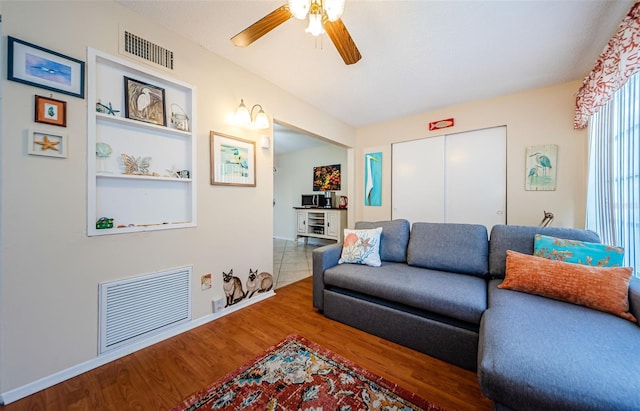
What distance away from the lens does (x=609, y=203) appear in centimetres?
180

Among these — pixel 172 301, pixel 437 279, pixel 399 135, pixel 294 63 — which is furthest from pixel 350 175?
pixel 172 301

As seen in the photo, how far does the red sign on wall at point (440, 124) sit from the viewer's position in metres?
3.07

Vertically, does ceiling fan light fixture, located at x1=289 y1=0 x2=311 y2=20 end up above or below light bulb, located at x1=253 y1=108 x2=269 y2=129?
above

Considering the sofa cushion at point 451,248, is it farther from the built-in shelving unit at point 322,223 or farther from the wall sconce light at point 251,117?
the built-in shelving unit at point 322,223

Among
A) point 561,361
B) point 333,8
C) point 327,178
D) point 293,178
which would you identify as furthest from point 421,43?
point 293,178

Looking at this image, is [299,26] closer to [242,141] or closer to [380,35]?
[380,35]

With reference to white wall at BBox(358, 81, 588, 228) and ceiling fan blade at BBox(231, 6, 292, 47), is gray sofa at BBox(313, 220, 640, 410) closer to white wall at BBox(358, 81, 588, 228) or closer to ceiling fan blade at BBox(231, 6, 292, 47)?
white wall at BBox(358, 81, 588, 228)

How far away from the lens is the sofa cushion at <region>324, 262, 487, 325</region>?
145cm

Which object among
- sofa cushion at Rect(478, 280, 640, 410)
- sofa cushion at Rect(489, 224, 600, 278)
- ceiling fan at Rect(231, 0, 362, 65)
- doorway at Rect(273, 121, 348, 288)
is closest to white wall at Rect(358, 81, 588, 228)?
sofa cushion at Rect(489, 224, 600, 278)

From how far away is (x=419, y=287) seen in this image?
1.64m

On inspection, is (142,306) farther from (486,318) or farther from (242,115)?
(486,318)

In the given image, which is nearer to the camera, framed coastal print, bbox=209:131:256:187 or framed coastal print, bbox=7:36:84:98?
framed coastal print, bbox=7:36:84:98

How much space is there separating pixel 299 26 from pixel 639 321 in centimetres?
271

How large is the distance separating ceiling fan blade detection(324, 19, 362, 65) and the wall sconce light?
40.5 inches
